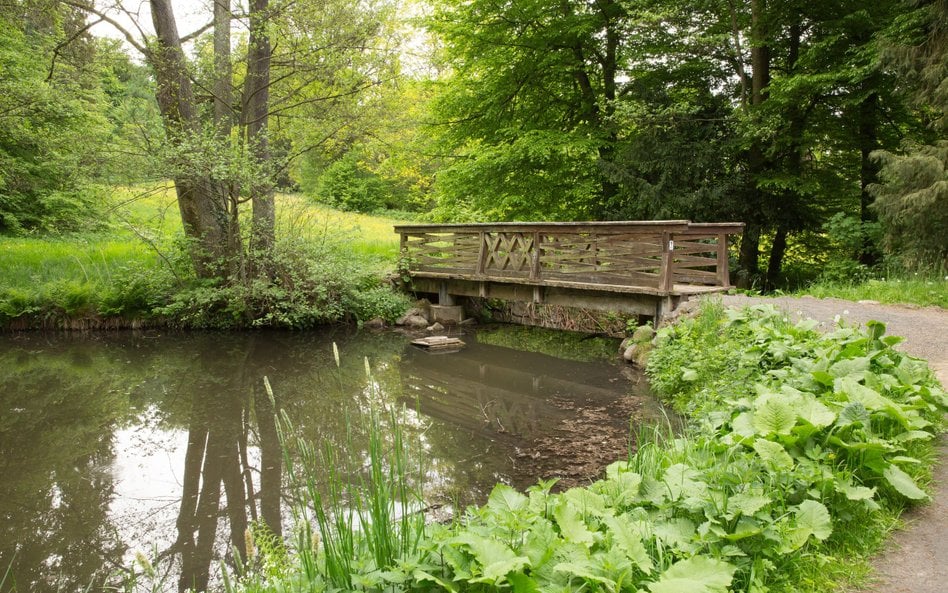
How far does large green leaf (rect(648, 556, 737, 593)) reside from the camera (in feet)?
5.78

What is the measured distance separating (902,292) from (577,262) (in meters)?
4.62

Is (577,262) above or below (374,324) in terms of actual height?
above

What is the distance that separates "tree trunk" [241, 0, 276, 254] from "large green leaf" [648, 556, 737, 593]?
34.4 feet

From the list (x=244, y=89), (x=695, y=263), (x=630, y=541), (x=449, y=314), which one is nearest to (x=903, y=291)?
(x=695, y=263)

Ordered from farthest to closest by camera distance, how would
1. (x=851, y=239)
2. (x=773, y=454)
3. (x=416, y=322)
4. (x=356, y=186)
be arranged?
1. (x=356, y=186)
2. (x=416, y=322)
3. (x=851, y=239)
4. (x=773, y=454)

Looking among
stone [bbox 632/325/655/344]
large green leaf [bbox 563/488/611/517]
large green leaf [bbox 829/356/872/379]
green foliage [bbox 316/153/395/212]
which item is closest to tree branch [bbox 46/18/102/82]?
stone [bbox 632/325/655/344]

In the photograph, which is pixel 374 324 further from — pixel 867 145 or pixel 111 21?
pixel 867 145

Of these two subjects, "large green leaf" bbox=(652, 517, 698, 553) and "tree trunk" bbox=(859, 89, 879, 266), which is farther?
"tree trunk" bbox=(859, 89, 879, 266)

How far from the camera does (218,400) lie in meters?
7.11

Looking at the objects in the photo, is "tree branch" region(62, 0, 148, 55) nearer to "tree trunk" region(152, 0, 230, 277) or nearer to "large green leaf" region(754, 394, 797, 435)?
"tree trunk" region(152, 0, 230, 277)

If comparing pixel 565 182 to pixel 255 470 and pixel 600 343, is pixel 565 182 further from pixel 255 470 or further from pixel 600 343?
pixel 255 470

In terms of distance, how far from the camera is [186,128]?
11.3 metres

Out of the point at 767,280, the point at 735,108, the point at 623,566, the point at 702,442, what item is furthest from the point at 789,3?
the point at 623,566

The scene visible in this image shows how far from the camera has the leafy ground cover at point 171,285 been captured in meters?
11.1
